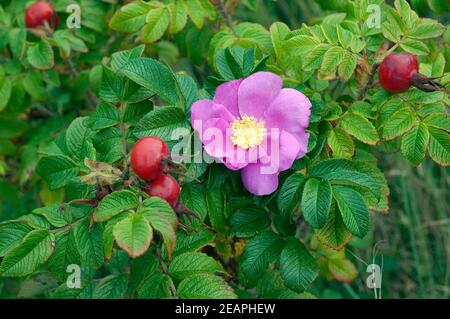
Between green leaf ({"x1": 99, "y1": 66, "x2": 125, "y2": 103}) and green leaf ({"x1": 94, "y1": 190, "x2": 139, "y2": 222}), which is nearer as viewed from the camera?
green leaf ({"x1": 94, "y1": 190, "x2": 139, "y2": 222})

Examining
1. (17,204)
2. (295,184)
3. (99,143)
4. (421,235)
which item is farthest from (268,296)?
(421,235)

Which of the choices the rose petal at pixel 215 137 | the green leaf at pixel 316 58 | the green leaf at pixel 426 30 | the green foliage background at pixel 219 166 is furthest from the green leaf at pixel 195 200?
the green leaf at pixel 426 30

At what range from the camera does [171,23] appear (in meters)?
1.68

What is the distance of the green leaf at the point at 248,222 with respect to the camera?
4.62 feet

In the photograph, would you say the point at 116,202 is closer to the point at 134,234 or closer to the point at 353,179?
the point at 134,234

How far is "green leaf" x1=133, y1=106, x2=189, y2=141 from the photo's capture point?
4.23ft

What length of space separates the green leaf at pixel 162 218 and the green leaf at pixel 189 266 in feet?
0.62

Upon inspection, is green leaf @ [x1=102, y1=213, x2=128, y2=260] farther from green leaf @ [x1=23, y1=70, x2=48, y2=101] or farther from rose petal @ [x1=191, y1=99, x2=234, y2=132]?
green leaf @ [x1=23, y1=70, x2=48, y2=101]

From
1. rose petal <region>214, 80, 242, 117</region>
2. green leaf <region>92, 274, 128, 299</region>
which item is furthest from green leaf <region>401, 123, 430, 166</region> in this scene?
green leaf <region>92, 274, 128, 299</region>

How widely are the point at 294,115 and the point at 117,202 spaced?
367 millimetres

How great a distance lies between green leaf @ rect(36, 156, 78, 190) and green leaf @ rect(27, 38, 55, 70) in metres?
0.40

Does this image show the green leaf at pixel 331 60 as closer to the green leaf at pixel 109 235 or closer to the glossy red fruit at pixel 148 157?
the glossy red fruit at pixel 148 157

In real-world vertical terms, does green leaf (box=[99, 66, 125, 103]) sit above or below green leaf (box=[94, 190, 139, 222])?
above

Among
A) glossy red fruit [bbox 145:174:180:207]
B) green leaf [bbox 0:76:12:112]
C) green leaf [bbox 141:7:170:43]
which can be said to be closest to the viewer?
glossy red fruit [bbox 145:174:180:207]
